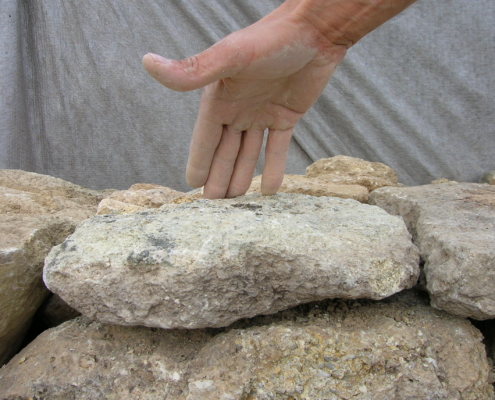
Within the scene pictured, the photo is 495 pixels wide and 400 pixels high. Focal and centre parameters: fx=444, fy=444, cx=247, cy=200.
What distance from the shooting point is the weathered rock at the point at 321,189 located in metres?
1.89

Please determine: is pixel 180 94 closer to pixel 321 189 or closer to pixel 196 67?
pixel 321 189

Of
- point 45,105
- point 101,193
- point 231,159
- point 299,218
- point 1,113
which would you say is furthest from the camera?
point 45,105

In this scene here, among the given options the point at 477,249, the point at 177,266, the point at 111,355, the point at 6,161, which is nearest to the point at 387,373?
the point at 477,249

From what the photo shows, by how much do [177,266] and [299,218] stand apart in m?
0.44

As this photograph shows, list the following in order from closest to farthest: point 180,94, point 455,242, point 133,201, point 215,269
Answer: point 215,269
point 455,242
point 133,201
point 180,94

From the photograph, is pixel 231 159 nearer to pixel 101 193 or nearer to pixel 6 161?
pixel 101 193

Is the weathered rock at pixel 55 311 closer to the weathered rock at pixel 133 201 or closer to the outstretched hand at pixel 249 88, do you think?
the weathered rock at pixel 133 201

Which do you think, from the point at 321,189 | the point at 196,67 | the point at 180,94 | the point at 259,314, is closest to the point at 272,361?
the point at 259,314

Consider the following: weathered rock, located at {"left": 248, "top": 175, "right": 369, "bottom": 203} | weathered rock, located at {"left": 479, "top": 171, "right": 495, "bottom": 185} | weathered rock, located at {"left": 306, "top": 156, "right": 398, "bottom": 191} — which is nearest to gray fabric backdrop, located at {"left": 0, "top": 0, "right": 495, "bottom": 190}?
weathered rock, located at {"left": 479, "top": 171, "right": 495, "bottom": 185}

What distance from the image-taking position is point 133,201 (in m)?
1.91

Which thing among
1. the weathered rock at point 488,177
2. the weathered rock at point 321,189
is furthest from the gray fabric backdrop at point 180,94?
the weathered rock at point 321,189

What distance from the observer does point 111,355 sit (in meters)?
1.20

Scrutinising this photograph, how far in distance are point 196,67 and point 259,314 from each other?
0.68 m

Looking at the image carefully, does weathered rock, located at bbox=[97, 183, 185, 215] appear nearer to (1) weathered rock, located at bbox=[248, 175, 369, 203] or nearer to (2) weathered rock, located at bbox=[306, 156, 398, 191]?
(1) weathered rock, located at bbox=[248, 175, 369, 203]
